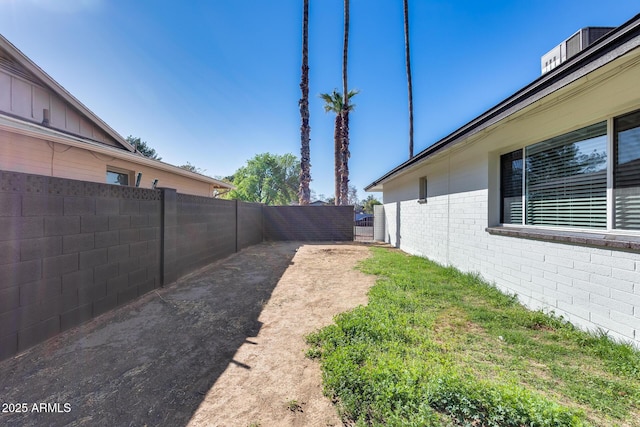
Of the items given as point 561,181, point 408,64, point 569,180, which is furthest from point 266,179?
point 569,180

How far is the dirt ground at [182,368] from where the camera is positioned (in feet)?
5.37

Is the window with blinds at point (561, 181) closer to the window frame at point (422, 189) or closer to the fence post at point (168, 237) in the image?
the window frame at point (422, 189)

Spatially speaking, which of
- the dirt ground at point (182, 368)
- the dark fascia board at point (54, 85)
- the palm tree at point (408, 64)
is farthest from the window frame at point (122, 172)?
the palm tree at point (408, 64)

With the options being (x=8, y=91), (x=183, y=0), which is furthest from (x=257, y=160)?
(x=8, y=91)

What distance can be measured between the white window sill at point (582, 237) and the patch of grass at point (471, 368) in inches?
36.8

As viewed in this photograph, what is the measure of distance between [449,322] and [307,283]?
2.67m

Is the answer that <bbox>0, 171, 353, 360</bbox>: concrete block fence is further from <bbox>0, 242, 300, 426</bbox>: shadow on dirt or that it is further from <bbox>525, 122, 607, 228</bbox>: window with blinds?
<bbox>525, 122, 607, 228</bbox>: window with blinds

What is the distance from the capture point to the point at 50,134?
4.61 meters

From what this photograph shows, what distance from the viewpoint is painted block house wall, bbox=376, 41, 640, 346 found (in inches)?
93.5

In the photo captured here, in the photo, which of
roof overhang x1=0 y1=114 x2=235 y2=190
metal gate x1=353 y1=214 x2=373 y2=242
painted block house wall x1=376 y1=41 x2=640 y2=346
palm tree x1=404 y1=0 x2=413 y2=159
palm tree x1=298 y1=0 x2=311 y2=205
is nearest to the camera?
painted block house wall x1=376 y1=41 x2=640 y2=346

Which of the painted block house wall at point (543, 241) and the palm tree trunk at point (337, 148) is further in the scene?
the palm tree trunk at point (337, 148)

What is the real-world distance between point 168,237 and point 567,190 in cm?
637

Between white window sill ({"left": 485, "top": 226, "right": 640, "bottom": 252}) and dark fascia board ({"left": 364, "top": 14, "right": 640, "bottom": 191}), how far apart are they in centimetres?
164

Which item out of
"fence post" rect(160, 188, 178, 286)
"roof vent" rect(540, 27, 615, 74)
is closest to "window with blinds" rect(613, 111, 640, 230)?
"roof vent" rect(540, 27, 615, 74)
